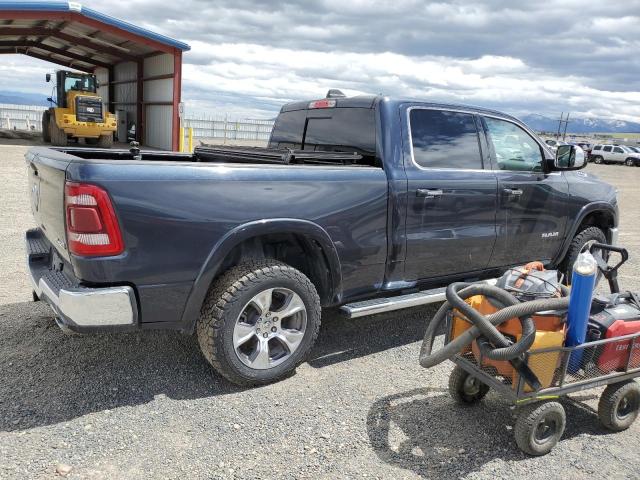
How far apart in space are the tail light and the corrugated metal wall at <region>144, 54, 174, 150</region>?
20.4 m

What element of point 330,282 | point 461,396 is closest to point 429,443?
point 461,396

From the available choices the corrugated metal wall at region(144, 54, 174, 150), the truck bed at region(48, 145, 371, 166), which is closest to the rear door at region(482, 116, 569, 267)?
the truck bed at region(48, 145, 371, 166)

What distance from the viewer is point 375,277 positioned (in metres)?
4.02

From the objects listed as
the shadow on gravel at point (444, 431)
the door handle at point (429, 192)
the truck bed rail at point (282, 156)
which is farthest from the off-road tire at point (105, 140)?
the shadow on gravel at point (444, 431)

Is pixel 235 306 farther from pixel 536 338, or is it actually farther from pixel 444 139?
pixel 444 139

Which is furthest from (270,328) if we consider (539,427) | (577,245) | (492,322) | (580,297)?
(577,245)

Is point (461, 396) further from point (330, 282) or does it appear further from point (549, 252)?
point (549, 252)

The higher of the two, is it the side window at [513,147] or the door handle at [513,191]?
the side window at [513,147]

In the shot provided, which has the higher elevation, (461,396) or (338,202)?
(338,202)

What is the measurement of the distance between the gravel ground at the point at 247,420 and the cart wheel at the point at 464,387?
70 millimetres

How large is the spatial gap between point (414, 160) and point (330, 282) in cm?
112

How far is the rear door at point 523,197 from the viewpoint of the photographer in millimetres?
4688

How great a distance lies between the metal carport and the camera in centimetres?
1816

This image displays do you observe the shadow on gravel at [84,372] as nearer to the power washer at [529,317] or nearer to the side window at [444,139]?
the power washer at [529,317]
